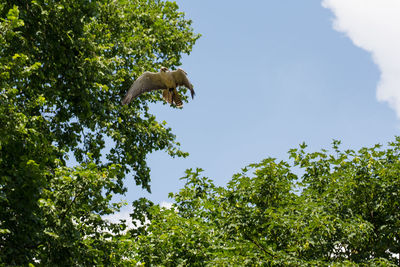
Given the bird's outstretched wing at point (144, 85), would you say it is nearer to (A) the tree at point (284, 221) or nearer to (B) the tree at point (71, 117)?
(B) the tree at point (71, 117)

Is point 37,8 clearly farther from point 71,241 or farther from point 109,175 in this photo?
point 71,241

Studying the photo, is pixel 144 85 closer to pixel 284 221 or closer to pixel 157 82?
pixel 157 82

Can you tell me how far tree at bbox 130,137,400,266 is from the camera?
38.8 ft

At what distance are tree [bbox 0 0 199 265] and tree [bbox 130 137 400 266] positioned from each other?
1.56m

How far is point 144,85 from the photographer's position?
50.3 feet

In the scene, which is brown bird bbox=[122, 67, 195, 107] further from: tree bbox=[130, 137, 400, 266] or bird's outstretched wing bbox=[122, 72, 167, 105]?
tree bbox=[130, 137, 400, 266]

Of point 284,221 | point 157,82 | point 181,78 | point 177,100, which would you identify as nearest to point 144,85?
point 157,82

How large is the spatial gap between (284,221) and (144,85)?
660 centimetres

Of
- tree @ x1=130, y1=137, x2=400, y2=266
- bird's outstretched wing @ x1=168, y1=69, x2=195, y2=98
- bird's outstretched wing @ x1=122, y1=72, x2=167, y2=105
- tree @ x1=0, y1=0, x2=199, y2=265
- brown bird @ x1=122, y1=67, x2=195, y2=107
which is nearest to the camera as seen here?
tree @ x1=0, y1=0, x2=199, y2=265

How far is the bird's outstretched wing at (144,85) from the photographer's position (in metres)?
15.0

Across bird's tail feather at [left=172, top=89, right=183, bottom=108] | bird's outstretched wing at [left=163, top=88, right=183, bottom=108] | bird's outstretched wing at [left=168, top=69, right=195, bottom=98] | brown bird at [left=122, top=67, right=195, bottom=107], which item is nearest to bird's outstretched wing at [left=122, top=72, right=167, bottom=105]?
A: brown bird at [left=122, top=67, right=195, bottom=107]

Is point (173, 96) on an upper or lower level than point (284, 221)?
upper

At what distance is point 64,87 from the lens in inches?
539

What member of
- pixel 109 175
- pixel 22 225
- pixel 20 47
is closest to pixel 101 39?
pixel 20 47
